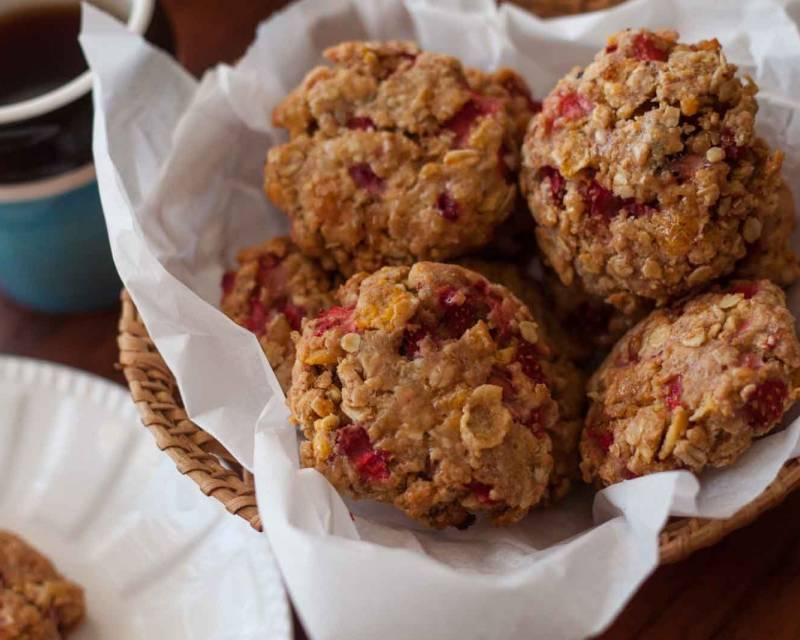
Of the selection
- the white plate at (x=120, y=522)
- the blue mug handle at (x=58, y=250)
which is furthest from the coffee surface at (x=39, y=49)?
the white plate at (x=120, y=522)

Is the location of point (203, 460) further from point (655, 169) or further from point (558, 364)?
point (655, 169)

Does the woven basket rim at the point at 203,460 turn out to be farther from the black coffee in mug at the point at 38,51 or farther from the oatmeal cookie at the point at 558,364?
the black coffee in mug at the point at 38,51

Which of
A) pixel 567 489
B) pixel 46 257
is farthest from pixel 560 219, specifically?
pixel 46 257

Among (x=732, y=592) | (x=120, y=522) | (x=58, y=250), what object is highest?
(x=58, y=250)

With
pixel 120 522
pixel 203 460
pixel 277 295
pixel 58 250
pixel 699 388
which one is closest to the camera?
pixel 699 388

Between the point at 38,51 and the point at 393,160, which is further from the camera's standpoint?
the point at 38,51

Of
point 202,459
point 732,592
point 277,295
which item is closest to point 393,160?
point 277,295

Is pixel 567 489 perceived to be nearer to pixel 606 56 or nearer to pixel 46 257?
pixel 606 56
